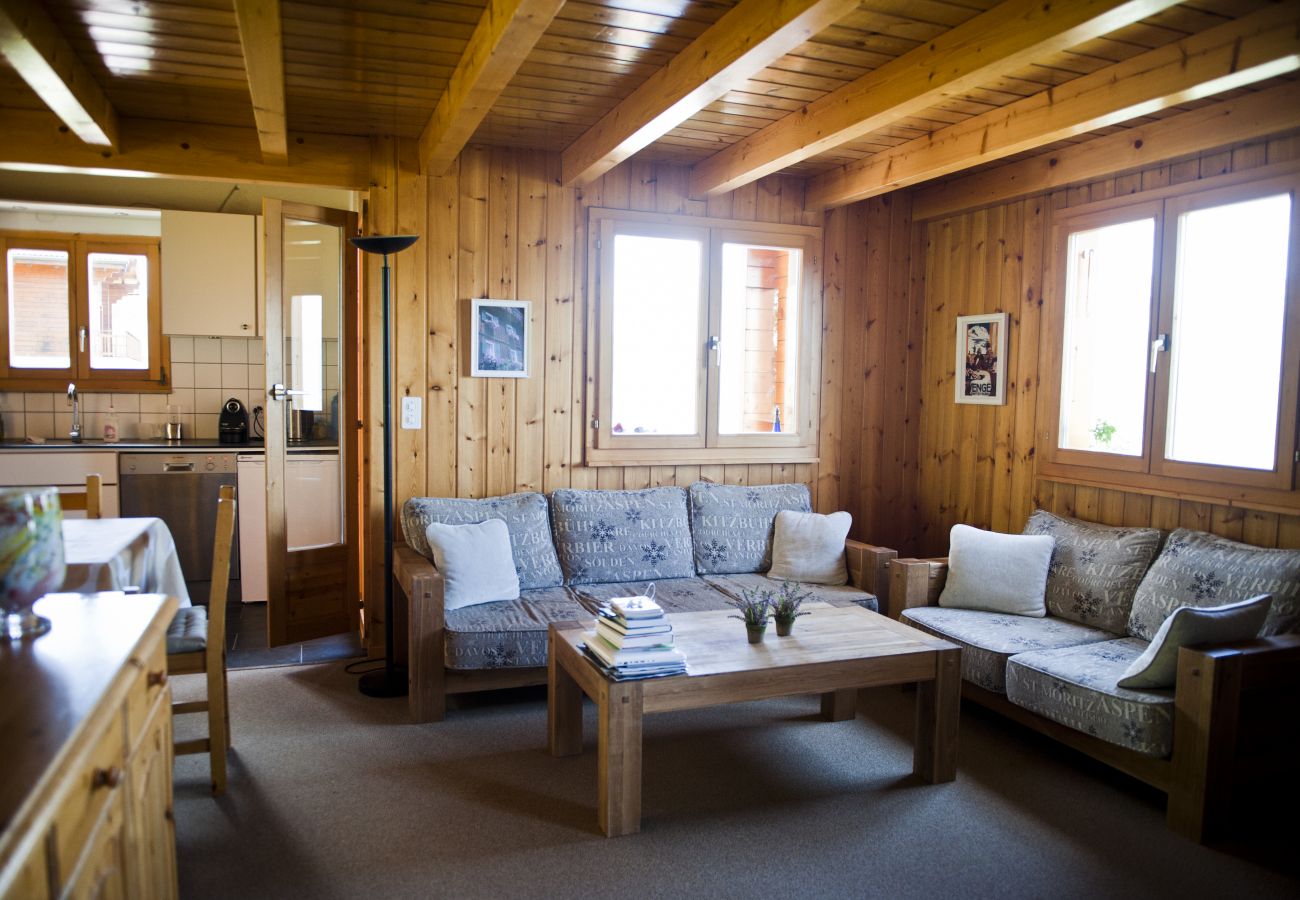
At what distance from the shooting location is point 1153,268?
3.87 meters

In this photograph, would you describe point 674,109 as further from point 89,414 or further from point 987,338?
point 89,414

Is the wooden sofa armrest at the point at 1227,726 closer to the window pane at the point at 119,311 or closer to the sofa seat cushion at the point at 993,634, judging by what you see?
the sofa seat cushion at the point at 993,634

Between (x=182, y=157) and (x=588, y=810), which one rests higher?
(x=182, y=157)

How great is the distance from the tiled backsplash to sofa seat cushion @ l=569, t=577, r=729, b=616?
3110 mm

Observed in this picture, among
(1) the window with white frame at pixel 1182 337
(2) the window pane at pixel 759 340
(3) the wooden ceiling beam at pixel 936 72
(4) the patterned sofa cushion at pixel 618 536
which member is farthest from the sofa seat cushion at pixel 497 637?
(1) the window with white frame at pixel 1182 337

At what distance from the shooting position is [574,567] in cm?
427

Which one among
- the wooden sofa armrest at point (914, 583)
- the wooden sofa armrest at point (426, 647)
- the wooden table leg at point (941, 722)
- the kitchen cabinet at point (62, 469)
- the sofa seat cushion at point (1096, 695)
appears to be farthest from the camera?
the kitchen cabinet at point (62, 469)

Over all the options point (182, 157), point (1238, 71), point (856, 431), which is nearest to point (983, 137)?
point (1238, 71)

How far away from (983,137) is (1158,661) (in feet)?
7.22

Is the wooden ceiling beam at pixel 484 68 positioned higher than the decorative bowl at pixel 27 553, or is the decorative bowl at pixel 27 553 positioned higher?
the wooden ceiling beam at pixel 484 68

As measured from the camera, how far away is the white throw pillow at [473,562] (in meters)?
3.77

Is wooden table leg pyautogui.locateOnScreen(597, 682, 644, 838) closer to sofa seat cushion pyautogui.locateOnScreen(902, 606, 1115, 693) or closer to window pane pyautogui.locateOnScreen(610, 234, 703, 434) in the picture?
sofa seat cushion pyautogui.locateOnScreen(902, 606, 1115, 693)

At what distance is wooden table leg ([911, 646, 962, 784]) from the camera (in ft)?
10.2

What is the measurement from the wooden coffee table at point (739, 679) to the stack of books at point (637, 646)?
1.3 inches
